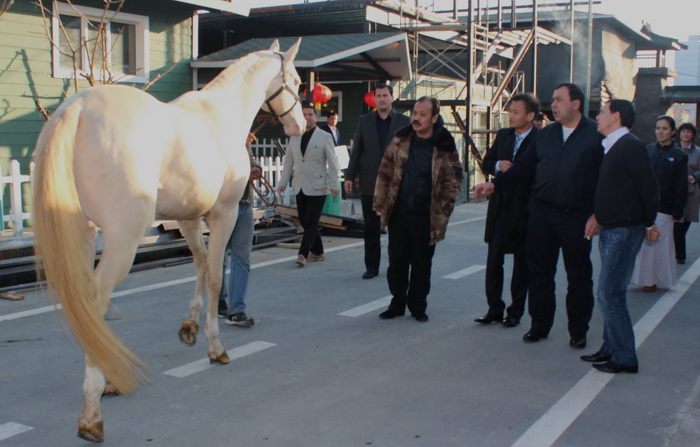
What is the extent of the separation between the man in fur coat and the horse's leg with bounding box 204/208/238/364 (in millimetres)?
1870

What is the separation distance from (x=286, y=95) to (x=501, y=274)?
8.09 feet

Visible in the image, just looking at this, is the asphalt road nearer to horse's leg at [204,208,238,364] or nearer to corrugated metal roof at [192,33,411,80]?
horse's leg at [204,208,238,364]

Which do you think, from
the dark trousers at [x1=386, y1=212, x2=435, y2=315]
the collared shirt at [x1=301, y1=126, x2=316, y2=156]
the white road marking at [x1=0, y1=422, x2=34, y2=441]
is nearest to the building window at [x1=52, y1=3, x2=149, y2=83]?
the collared shirt at [x1=301, y1=126, x2=316, y2=156]

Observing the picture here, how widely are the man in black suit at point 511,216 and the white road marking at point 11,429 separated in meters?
3.89

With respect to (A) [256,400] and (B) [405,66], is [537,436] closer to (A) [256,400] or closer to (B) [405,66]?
(A) [256,400]

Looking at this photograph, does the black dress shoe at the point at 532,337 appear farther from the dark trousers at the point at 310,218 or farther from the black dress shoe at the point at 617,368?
the dark trousers at the point at 310,218

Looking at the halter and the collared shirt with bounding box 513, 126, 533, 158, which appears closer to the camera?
the halter

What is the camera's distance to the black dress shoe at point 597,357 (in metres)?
5.32

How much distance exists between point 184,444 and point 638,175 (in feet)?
11.1

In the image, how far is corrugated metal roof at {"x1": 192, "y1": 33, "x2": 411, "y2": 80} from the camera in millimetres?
14445

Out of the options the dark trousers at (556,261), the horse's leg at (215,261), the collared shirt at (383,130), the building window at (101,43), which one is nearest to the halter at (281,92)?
the horse's leg at (215,261)

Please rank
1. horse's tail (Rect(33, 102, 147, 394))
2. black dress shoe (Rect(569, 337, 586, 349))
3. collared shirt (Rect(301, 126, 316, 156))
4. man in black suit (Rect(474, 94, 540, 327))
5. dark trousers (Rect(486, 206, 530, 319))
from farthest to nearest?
collared shirt (Rect(301, 126, 316, 156)) → dark trousers (Rect(486, 206, 530, 319)) → man in black suit (Rect(474, 94, 540, 327)) → black dress shoe (Rect(569, 337, 586, 349)) → horse's tail (Rect(33, 102, 147, 394))

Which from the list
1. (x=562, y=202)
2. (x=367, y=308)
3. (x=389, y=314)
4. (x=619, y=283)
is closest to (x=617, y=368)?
(x=619, y=283)

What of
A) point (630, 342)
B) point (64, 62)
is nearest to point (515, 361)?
point (630, 342)
